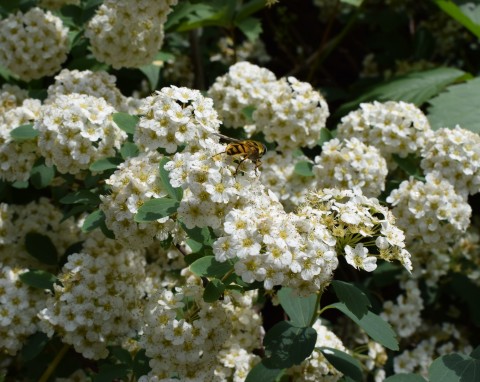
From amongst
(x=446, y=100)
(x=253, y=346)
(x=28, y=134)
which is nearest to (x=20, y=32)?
(x=28, y=134)

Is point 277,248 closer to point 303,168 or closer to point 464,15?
point 303,168

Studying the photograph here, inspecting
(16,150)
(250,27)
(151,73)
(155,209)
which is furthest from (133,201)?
(250,27)

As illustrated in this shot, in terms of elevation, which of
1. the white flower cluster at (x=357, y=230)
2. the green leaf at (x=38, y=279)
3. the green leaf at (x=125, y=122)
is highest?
the white flower cluster at (x=357, y=230)

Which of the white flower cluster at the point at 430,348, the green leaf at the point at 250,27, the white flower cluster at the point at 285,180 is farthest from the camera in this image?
the green leaf at the point at 250,27

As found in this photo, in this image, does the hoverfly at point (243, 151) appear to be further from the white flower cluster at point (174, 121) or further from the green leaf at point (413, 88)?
the green leaf at point (413, 88)

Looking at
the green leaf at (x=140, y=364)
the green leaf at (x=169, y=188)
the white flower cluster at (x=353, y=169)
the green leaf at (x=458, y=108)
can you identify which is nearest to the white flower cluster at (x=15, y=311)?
the green leaf at (x=140, y=364)
